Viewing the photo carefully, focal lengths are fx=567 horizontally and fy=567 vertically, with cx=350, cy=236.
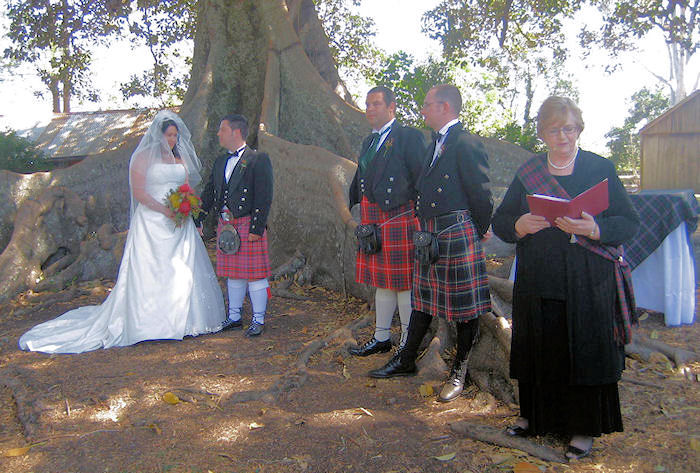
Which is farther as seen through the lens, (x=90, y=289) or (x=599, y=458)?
(x=90, y=289)

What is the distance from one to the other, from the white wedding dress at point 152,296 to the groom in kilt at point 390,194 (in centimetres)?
182

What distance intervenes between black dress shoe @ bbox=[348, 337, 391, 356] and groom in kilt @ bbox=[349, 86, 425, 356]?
29 centimetres

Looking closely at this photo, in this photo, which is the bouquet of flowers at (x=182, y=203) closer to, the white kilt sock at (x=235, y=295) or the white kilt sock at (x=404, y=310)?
the white kilt sock at (x=235, y=295)

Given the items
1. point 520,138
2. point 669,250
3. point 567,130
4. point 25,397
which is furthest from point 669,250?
point 520,138

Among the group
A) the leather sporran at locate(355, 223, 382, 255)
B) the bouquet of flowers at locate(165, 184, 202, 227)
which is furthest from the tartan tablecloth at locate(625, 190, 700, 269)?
the bouquet of flowers at locate(165, 184, 202, 227)

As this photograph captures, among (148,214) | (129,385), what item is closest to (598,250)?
(129,385)

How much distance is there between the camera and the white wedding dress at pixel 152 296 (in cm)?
503

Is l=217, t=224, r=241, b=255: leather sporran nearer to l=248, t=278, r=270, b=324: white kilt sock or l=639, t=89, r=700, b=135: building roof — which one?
l=248, t=278, r=270, b=324: white kilt sock

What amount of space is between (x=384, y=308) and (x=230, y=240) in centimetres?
166

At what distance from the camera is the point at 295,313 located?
6.02m

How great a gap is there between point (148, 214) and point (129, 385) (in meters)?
1.81

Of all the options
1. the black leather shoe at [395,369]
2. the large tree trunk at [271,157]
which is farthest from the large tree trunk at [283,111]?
the black leather shoe at [395,369]

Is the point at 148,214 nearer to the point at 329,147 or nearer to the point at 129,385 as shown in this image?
the point at 129,385

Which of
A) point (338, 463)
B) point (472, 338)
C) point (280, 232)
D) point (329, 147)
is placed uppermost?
point (329, 147)
